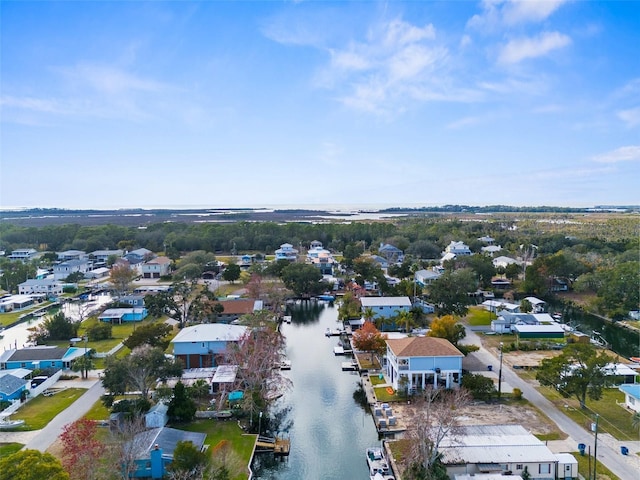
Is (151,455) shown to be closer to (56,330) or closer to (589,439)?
(589,439)

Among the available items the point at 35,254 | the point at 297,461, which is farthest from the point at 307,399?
the point at 35,254

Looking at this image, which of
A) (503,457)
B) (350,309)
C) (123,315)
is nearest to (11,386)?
(123,315)

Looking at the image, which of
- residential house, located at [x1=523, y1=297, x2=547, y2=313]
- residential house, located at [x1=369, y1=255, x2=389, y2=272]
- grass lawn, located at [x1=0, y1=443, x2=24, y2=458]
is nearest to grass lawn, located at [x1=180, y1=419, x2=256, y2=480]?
grass lawn, located at [x1=0, y1=443, x2=24, y2=458]

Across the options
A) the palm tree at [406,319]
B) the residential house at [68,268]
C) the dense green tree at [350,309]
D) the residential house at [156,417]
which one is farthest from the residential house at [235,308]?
the residential house at [68,268]

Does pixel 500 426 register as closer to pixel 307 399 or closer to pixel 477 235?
pixel 307 399

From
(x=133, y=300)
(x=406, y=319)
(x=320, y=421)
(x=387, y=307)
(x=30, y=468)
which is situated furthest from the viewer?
(x=133, y=300)

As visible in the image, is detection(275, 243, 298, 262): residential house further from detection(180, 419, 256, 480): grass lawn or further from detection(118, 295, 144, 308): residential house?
detection(180, 419, 256, 480): grass lawn

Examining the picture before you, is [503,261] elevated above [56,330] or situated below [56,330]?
above
